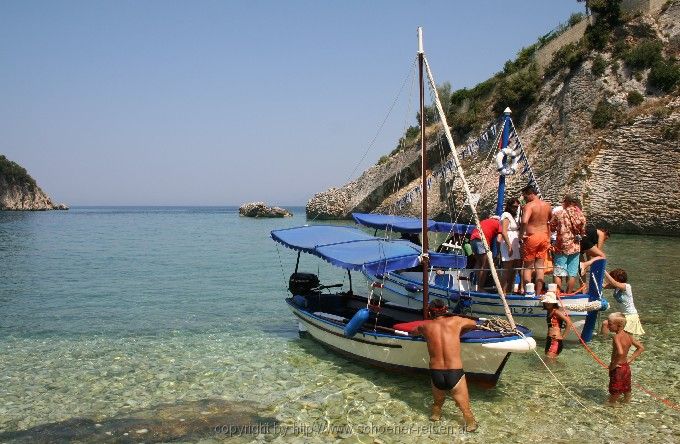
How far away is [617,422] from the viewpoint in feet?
25.6

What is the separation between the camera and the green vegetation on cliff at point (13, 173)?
388 feet

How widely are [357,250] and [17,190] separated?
135m

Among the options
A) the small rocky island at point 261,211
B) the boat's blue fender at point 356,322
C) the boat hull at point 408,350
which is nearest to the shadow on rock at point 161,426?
the boat's blue fender at point 356,322

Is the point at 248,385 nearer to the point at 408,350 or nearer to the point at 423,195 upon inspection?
the point at 408,350

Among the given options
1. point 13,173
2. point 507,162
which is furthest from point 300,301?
point 13,173

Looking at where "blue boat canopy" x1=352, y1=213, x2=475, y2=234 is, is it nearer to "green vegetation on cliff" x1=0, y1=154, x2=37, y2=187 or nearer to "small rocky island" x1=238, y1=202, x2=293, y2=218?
"small rocky island" x1=238, y1=202, x2=293, y2=218

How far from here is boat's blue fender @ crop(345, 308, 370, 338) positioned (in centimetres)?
998

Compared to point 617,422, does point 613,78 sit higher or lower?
higher

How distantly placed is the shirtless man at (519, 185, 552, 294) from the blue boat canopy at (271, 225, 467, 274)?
1.49 metres

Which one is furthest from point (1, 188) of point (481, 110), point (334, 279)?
point (334, 279)

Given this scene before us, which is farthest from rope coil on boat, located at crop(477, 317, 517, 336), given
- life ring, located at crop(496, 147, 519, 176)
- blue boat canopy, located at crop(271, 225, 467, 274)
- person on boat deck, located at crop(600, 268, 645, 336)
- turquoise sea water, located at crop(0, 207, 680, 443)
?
life ring, located at crop(496, 147, 519, 176)

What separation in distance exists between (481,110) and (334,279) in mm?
36121

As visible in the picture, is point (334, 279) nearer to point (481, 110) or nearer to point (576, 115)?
point (576, 115)

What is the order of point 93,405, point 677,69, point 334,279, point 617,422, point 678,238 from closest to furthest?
point 617,422
point 93,405
point 334,279
point 678,238
point 677,69
